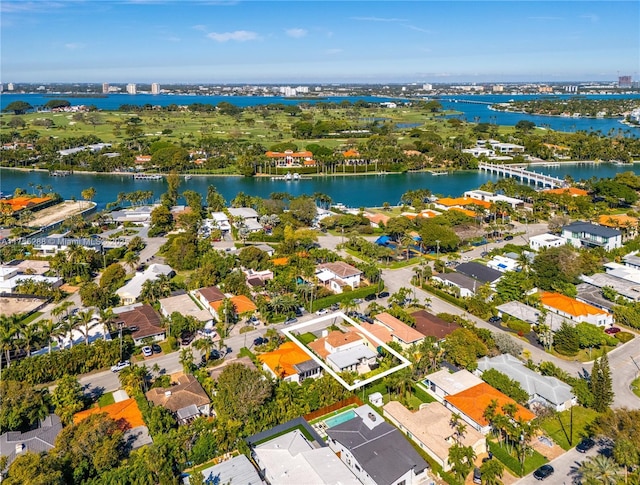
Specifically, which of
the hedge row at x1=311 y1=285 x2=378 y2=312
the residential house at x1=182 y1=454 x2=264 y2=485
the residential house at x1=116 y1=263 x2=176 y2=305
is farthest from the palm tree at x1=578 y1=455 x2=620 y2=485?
the residential house at x1=116 y1=263 x2=176 y2=305

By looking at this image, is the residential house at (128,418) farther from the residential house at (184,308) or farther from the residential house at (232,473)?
the residential house at (184,308)

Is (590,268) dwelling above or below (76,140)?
below

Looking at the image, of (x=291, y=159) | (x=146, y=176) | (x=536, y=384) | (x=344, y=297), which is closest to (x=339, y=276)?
(x=344, y=297)

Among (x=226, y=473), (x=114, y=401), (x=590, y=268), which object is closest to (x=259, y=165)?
(x=590, y=268)

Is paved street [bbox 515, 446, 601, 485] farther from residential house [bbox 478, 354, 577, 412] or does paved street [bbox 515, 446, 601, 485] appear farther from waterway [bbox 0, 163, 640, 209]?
waterway [bbox 0, 163, 640, 209]

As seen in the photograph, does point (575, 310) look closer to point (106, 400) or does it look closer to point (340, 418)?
point (340, 418)

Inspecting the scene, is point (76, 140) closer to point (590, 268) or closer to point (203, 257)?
point (203, 257)
